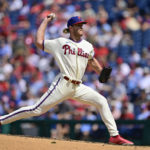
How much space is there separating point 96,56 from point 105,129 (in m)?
2.93

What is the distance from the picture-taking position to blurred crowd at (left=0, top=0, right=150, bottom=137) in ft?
34.6

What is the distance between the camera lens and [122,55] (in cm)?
1221

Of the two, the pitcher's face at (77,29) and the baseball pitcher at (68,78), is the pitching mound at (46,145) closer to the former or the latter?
the baseball pitcher at (68,78)

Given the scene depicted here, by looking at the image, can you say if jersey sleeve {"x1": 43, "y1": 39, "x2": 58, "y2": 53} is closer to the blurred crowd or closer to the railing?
the railing

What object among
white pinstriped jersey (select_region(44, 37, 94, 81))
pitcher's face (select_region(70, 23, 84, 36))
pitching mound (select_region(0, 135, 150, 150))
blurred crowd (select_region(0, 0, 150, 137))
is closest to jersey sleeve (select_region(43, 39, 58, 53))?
white pinstriped jersey (select_region(44, 37, 94, 81))

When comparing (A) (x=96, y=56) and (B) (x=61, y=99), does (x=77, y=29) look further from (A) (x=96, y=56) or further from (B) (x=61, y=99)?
(A) (x=96, y=56)

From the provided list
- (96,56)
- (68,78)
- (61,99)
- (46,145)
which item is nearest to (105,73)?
Answer: (68,78)

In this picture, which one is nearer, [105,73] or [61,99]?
[61,99]

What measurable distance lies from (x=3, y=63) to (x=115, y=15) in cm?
337

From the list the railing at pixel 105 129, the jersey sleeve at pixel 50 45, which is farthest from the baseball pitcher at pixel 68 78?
the railing at pixel 105 129

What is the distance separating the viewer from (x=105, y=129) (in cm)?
965

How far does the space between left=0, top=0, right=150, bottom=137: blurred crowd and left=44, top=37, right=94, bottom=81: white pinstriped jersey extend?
3291 millimetres

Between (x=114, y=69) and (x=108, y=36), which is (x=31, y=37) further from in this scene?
(x=114, y=69)

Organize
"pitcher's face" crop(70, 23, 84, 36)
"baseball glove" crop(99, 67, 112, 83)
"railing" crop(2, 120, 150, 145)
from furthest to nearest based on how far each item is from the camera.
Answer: "railing" crop(2, 120, 150, 145) < "baseball glove" crop(99, 67, 112, 83) < "pitcher's face" crop(70, 23, 84, 36)
